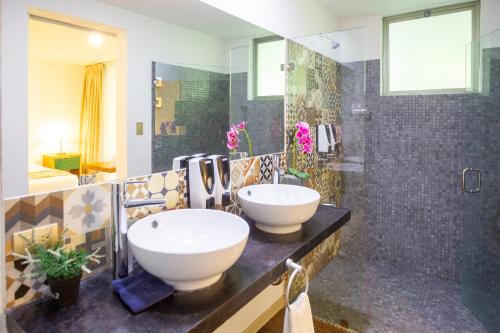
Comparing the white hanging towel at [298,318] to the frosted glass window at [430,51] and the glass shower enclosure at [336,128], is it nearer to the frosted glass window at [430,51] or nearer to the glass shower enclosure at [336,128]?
the glass shower enclosure at [336,128]

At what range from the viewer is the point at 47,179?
1.06m

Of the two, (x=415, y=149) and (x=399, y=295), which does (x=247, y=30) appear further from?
(x=399, y=295)

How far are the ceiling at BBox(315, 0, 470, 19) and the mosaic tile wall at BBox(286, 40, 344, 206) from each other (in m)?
0.60

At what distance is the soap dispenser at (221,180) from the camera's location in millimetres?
1616

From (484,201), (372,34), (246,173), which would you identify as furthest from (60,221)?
(372,34)

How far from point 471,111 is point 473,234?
3.22 ft

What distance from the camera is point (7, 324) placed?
897 millimetres

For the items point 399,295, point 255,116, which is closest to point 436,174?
point 399,295

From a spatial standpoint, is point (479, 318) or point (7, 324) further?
point (479, 318)

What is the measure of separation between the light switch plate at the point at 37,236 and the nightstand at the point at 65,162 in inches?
7.2

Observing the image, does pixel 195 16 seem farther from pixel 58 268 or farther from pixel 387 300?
pixel 387 300

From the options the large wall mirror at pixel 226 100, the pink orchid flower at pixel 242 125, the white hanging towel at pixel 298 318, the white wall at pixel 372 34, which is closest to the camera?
the white hanging towel at pixel 298 318

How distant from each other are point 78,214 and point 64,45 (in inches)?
21.8

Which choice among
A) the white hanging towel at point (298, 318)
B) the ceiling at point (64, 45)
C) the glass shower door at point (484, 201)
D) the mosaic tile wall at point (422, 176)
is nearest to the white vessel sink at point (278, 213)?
→ the white hanging towel at point (298, 318)
